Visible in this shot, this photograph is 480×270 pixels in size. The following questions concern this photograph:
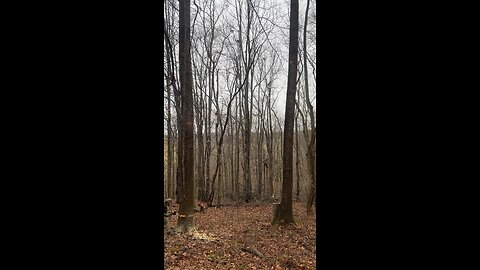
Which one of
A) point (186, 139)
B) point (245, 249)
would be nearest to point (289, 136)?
point (186, 139)

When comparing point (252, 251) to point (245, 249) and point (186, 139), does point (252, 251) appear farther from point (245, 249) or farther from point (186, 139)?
point (186, 139)

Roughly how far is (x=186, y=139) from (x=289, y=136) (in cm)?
232

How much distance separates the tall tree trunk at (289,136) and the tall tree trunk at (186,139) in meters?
2.02

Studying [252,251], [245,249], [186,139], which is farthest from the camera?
[186,139]

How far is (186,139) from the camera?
258 inches

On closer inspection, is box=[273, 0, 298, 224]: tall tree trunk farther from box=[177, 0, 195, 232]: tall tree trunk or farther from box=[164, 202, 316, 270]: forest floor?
box=[177, 0, 195, 232]: tall tree trunk

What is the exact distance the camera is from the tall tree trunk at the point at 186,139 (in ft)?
20.8

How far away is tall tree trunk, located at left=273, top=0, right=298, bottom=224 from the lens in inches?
275
